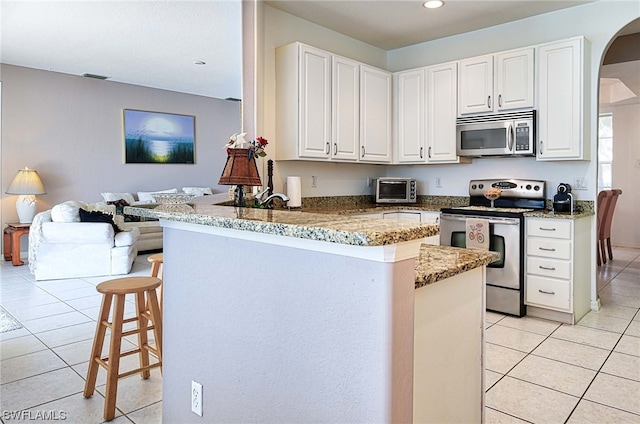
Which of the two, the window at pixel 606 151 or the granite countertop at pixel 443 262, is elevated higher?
the window at pixel 606 151

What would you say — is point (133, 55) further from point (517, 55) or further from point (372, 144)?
point (517, 55)

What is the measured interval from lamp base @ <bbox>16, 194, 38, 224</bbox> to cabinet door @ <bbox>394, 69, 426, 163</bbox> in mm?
5034

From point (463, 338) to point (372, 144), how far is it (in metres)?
3.14

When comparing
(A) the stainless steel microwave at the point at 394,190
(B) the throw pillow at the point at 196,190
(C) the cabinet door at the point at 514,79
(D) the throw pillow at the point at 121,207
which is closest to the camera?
(C) the cabinet door at the point at 514,79

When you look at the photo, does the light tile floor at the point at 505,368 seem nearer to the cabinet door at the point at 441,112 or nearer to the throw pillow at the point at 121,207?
the cabinet door at the point at 441,112

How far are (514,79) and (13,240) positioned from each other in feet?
20.2

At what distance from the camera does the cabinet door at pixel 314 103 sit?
3.72 metres

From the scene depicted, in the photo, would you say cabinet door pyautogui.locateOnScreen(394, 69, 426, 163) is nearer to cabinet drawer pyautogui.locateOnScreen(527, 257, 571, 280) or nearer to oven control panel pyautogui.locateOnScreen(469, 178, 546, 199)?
oven control panel pyautogui.locateOnScreen(469, 178, 546, 199)

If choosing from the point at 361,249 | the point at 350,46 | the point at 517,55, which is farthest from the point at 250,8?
the point at 361,249

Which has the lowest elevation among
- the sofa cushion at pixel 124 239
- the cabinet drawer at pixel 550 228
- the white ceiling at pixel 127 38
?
the sofa cushion at pixel 124 239

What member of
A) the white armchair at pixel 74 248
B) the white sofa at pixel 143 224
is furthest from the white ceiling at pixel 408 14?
the white sofa at pixel 143 224

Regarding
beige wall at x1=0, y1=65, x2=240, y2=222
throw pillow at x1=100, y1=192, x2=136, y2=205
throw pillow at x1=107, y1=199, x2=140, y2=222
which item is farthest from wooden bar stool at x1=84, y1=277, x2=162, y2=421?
beige wall at x1=0, y1=65, x2=240, y2=222

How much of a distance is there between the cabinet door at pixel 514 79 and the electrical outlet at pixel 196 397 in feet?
11.4

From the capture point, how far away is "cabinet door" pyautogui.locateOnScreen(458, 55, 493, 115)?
13.2 ft
